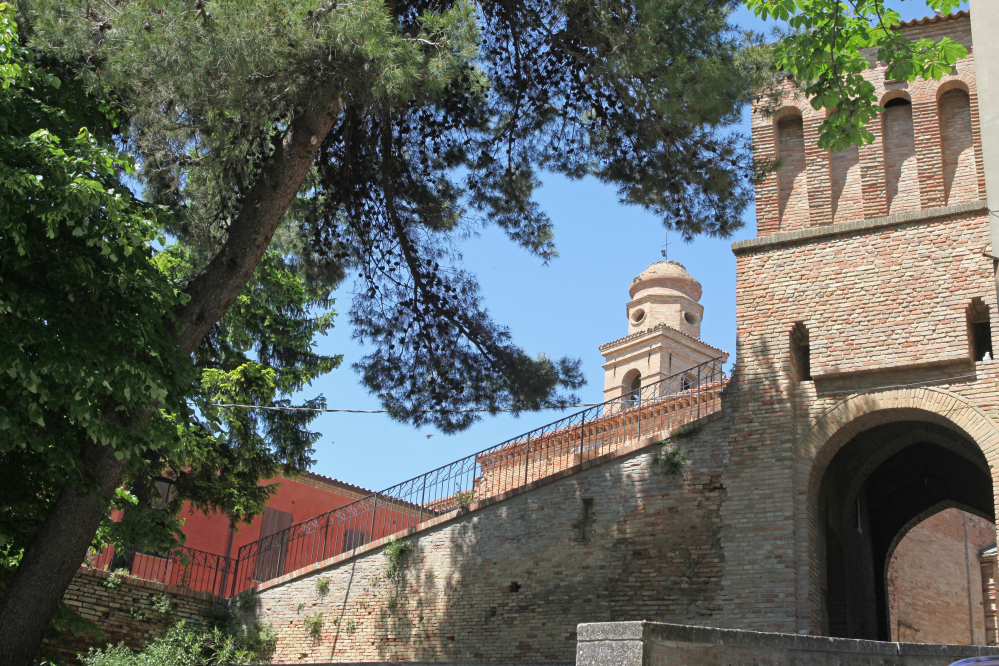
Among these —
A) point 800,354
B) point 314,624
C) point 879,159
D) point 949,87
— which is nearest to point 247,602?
point 314,624

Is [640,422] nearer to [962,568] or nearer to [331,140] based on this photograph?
[331,140]

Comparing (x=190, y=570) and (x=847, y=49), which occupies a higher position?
(x=847, y=49)

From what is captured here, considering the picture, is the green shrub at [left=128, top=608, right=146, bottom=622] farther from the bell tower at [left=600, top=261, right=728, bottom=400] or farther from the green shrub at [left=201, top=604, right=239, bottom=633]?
the bell tower at [left=600, top=261, right=728, bottom=400]

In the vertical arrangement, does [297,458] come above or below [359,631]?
above

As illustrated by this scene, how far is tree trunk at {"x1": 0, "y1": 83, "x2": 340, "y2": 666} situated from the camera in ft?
23.5

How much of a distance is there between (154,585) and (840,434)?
933 centimetres

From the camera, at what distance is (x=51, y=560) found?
7270mm

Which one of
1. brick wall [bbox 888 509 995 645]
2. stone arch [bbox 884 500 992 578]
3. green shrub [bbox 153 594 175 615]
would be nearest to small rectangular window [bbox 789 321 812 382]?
stone arch [bbox 884 500 992 578]

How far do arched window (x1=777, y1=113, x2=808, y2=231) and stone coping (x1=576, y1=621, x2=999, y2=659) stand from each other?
645cm

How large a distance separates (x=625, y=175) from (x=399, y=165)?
2591 millimetres

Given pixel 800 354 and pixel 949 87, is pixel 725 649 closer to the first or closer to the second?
pixel 800 354

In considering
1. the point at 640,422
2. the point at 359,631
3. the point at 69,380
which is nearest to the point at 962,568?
the point at 640,422

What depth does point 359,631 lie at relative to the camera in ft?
44.9

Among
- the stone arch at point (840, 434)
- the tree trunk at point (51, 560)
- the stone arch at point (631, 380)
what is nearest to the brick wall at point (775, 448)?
the stone arch at point (840, 434)
